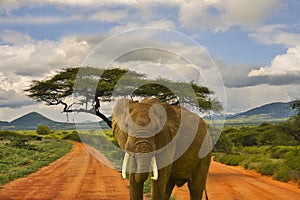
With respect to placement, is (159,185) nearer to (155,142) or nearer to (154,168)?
(154,168)

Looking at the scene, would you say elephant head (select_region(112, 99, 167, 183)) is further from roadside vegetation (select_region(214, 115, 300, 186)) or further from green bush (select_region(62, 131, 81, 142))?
green bush (select_region(62, 131, 81, 142))

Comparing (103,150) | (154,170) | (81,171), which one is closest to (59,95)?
(81,171)

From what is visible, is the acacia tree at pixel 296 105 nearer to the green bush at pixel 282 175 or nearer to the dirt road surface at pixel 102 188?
the green bush at pixel 282 175

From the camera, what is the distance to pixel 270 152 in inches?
1438

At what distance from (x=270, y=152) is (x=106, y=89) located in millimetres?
17363

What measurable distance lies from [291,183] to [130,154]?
14.6 metres

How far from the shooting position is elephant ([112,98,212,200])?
21.8ft

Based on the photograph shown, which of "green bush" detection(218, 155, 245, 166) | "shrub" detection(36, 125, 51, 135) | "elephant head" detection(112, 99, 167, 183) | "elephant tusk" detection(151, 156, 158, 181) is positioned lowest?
"green bush" detection(218, 155, 245, 166)

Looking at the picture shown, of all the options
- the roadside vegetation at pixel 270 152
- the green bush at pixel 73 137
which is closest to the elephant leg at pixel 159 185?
the roadside vegetation at pixel 270 152

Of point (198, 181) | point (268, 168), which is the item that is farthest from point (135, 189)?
point (268, 168)

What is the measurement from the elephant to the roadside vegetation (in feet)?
40.5

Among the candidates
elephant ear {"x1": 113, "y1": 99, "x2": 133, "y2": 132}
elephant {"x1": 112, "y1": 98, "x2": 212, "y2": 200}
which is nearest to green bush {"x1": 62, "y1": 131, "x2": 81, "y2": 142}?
elephant {"x1": 112, "y1": 98, "x2": 212, "y2": 200}

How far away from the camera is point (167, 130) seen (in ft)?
23.9

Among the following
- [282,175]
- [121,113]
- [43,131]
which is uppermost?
[121,113]
